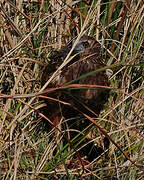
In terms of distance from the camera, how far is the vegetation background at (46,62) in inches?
86.9

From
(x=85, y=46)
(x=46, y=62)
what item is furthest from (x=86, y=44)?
(x=46, y=62)

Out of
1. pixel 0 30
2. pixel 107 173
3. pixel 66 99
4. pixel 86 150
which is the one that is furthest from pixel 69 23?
pixel 107 173

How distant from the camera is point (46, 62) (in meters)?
2.72

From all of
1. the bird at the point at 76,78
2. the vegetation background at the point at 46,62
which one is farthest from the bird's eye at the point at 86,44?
the vegetation background at the point at 46,62

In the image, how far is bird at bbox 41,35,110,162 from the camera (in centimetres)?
243

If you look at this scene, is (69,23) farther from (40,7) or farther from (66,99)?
(66,99)

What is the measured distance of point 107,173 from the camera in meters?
2.18

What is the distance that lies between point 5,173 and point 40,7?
120cm

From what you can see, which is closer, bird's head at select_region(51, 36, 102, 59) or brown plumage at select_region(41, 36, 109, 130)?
brown plumage at select_region(41, 36, 109, 130)

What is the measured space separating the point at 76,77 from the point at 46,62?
13.2 inches

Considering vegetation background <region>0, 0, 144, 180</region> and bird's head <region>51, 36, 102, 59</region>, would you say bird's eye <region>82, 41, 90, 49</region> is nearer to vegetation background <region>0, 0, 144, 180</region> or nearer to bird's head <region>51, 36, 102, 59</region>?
bird's head <region>51, 36, 102, 59</region>

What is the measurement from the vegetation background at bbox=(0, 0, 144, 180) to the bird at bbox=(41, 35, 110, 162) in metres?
0.07

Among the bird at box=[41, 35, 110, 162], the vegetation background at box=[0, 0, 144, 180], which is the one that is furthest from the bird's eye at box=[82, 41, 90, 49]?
the vegetation background at box=[0, 0, 144, 180]

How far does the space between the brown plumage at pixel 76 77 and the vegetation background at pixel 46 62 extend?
0.07 meters
